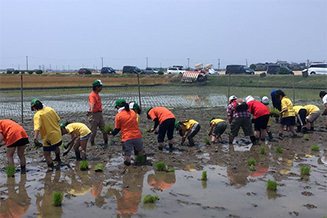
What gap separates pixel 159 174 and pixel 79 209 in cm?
231

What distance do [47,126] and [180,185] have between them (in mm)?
3214

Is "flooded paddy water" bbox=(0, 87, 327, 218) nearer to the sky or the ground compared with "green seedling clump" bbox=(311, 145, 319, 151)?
nearer to the ground

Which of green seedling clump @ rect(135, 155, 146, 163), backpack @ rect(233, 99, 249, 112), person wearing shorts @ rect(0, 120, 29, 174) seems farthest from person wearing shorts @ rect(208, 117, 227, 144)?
person wearing shorts @ rect(0, 120, 29, 174)

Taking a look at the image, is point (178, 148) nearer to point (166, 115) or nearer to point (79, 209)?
point (166, 115)

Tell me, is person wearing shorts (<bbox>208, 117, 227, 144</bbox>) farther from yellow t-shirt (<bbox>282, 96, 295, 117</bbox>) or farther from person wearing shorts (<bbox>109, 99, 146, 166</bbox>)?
person wearing shorts (<bbox>109, 99, 146, 166</bbox>)

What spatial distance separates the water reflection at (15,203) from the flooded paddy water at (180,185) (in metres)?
0.01

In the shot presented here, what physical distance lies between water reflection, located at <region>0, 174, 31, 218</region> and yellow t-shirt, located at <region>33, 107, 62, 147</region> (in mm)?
1251

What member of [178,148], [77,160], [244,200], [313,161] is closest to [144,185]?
[244,200]

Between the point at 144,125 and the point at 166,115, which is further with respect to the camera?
the point at 144,125

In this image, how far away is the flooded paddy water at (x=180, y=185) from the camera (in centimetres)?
577

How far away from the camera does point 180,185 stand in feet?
22.9

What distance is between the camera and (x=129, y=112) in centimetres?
848

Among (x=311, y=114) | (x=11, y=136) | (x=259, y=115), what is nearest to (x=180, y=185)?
(x=11, y=136)

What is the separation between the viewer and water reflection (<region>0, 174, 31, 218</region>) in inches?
223
